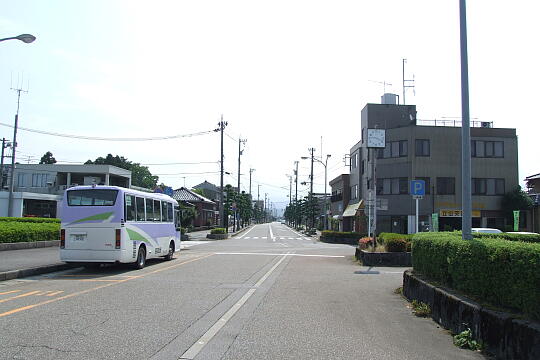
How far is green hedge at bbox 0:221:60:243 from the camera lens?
22663 millimetres

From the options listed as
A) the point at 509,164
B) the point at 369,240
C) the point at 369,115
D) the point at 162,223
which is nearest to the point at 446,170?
the point at 509,164

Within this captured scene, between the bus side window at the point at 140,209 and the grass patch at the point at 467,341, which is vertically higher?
the bus side window at the point at 140,209

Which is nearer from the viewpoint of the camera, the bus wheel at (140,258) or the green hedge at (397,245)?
the bus wheel at (140,258)

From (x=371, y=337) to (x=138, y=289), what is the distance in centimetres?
658

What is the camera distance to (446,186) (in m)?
44.8

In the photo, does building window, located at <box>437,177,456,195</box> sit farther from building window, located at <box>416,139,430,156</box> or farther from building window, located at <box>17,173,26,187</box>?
building window, located at <box>17,173,26,187</box>

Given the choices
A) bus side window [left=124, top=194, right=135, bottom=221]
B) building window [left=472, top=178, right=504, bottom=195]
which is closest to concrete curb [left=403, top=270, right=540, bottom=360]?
bus side window [left=124, top=194, right=135, bottom=221]

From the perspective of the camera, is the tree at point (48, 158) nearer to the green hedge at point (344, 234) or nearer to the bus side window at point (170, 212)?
the green hedge at point (344, 234)

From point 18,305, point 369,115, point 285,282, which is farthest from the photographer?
point 369,115

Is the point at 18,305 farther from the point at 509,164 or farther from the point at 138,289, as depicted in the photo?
the point at 509,164

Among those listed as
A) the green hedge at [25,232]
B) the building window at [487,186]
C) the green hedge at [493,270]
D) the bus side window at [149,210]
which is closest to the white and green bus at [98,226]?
the bus side window at [149,210]

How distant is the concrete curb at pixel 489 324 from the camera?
550cm

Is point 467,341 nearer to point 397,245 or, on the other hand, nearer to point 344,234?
point 397,245

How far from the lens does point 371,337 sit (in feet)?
23.8
